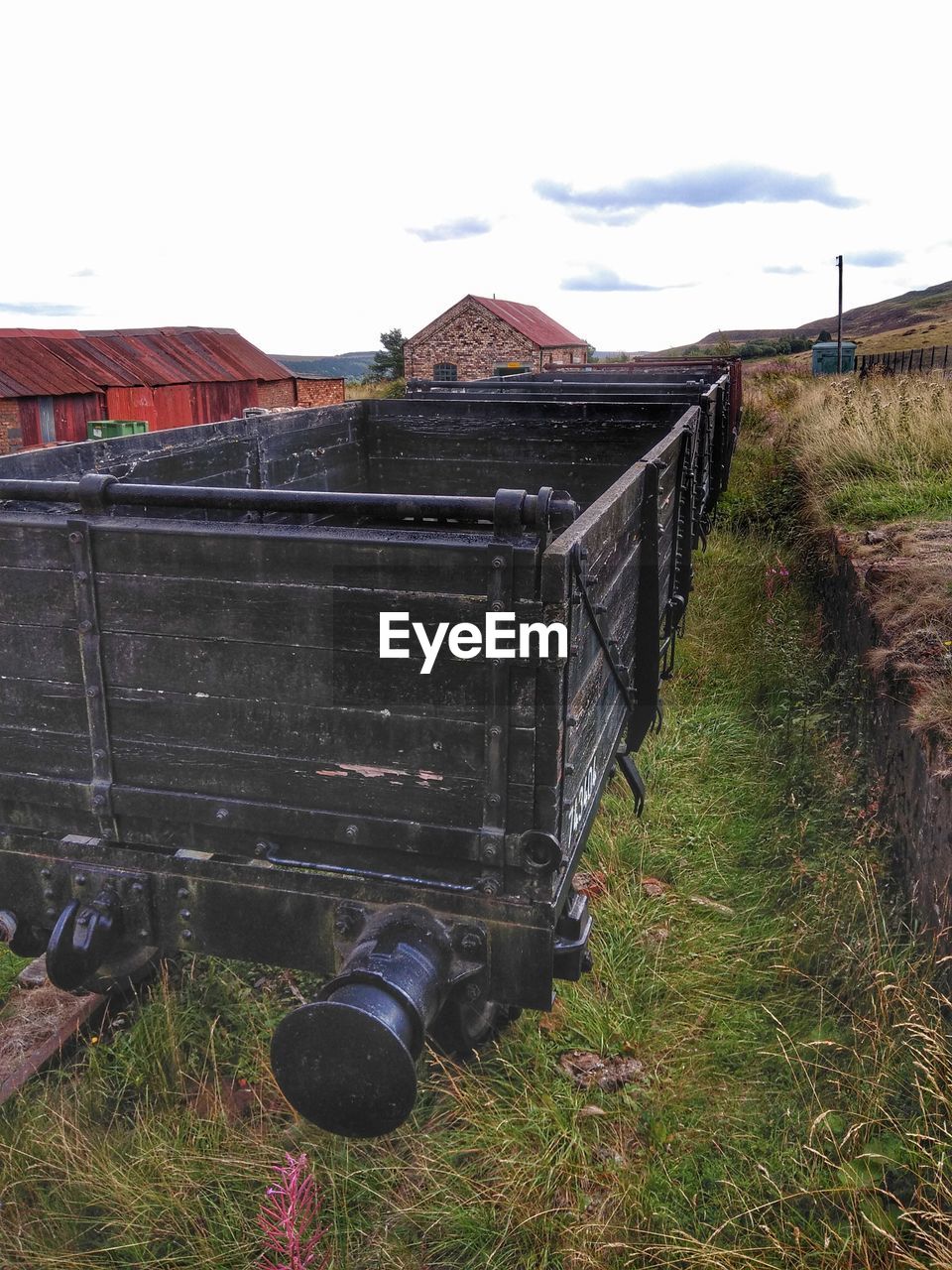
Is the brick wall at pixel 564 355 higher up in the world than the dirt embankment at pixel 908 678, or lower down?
higher up

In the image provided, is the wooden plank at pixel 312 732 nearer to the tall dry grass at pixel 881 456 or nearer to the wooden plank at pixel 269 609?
the wooden plank at pixel 269 609

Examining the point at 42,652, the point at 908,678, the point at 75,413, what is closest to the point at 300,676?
the point at 42,652

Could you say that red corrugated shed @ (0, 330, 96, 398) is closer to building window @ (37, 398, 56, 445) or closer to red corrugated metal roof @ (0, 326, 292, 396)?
red corrugated metal roof @ (0, 326, 292, 396)

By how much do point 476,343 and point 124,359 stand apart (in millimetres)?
18094

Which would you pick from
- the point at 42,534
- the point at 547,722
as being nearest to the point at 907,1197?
the point at 547,722

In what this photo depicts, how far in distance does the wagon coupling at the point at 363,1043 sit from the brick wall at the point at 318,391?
29426mm

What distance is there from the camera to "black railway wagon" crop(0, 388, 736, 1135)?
2316mm

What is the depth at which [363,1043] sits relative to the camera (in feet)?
7.22

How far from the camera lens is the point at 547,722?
7.72ft

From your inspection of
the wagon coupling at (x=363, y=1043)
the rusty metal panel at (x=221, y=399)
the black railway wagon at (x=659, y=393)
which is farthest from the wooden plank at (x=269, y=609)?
the rusty metal panel at (x=221, y=399)

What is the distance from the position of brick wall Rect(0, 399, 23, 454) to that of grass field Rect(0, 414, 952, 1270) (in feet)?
60.0

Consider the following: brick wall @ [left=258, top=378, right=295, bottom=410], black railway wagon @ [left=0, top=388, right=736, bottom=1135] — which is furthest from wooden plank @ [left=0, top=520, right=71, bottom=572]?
brick wall @ [left=258, top=378, right=295, bottom=410]

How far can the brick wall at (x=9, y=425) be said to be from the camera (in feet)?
62.4

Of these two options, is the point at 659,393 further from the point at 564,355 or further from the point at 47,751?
the point at 564,355
